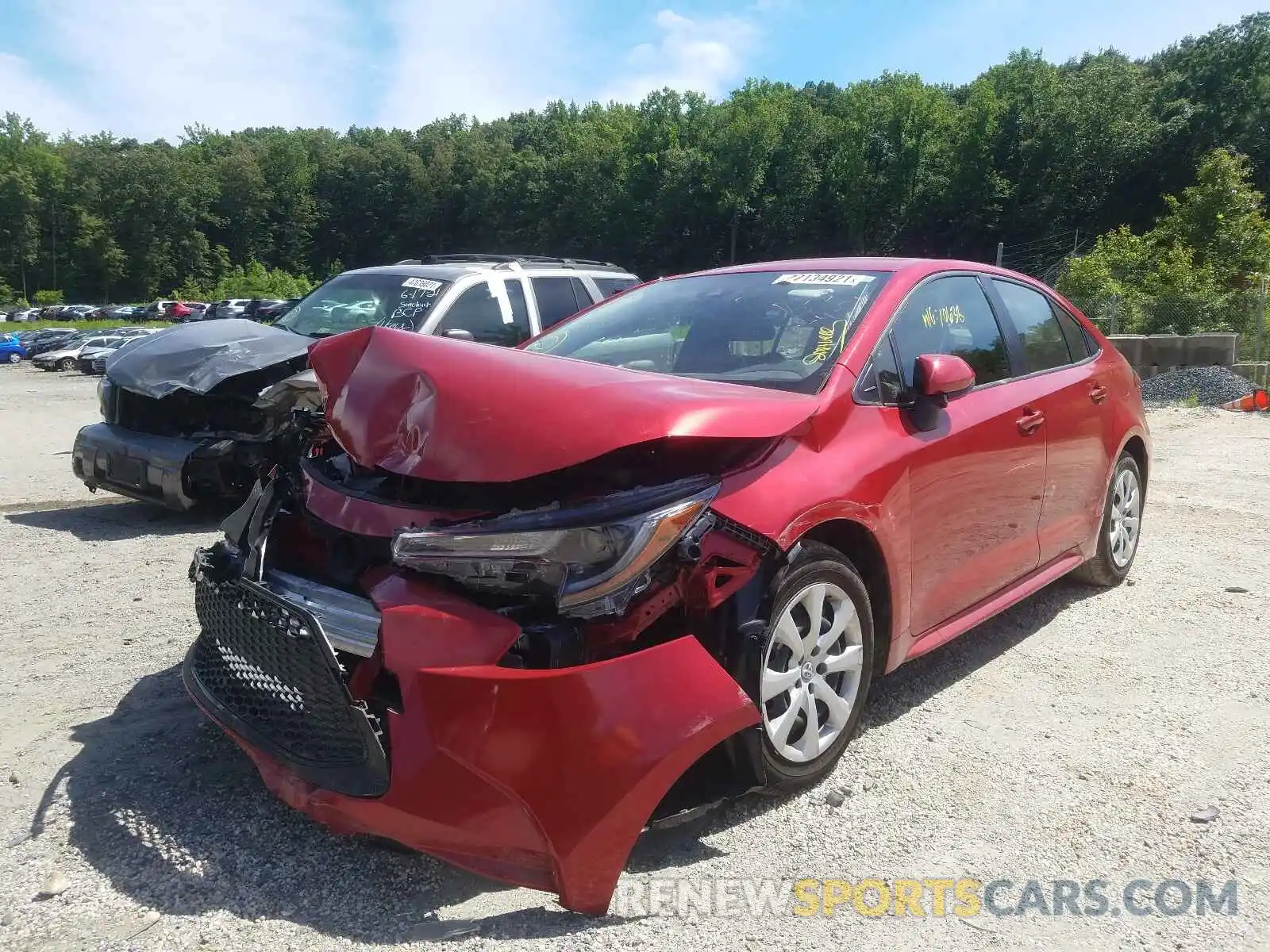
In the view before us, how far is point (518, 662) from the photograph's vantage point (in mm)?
2309

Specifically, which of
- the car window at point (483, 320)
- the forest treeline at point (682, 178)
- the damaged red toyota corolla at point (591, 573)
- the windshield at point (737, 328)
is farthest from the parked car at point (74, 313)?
the damaged red toyota corolla at point (591, 573)

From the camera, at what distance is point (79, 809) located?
2832 mm

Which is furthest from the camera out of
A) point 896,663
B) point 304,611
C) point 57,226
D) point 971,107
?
point 57,226

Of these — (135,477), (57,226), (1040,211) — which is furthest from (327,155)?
(135,477)

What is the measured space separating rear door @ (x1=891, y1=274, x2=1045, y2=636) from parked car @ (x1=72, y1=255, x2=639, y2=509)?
3.33 meters

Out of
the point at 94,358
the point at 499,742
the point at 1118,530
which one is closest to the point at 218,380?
the point at 499,742

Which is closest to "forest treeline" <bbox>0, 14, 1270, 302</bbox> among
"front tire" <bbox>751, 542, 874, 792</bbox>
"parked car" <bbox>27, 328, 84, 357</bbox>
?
"parked car" <bbox>27, 328, 84, 357</bbox>

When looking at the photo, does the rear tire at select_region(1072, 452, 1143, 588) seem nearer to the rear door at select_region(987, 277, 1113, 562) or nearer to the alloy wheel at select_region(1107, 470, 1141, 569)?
the alloy wheel at select_region(1107, 470, 1141, 569)

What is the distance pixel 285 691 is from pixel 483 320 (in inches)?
194

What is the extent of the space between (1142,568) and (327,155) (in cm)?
10912

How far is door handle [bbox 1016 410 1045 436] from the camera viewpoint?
3.90 meters

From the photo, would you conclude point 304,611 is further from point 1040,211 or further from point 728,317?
point 1040,211

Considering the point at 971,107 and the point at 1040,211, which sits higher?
the point at 971,107

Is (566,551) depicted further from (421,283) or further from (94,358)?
(94,358)
